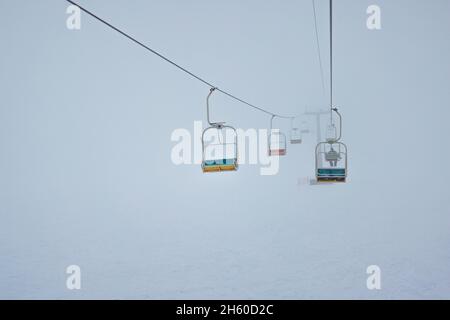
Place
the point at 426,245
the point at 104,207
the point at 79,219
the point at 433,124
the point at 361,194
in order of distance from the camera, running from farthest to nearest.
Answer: the point at 433,124
the point at 104,207
the point at 361,194
the point at 79,219
the point at 426,245

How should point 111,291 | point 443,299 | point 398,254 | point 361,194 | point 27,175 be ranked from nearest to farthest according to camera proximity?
point 443,299 → point 111,291 → point 398,254 → point 361,194 → point 27,175

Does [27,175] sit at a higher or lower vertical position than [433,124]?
lower

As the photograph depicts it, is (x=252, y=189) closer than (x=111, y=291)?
No

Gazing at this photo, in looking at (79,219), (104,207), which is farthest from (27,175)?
(79,219)

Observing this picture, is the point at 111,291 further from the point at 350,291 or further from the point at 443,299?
the point at 443,299

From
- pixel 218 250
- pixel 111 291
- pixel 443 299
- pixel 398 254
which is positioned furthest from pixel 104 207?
pixel 443 299

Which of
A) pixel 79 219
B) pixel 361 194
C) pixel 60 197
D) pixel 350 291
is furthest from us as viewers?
pixel 60 197

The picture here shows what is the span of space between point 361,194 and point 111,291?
21.3 meters

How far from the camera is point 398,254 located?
1289cm

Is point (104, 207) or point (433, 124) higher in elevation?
point (433, 124)

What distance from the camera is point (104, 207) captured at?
102ft

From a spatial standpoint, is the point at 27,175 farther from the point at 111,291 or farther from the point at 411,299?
the point at 411,299

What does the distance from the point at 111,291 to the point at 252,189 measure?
80.7 feet
